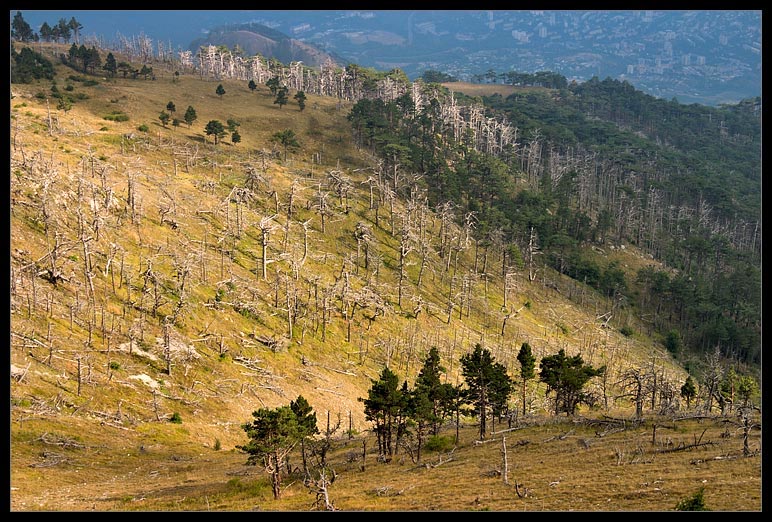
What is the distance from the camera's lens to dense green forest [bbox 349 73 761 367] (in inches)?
4791

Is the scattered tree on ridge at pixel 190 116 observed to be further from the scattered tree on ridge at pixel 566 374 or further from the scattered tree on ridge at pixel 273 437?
the scattered tree on ridge at pixel 273 437

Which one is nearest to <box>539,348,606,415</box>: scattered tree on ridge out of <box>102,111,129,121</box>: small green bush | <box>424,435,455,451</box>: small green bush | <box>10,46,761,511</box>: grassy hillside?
<box>10,46,761,511</box>: grassy hillside

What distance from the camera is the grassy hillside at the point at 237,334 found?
121ft

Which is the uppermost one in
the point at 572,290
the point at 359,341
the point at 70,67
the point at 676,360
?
the point at 70,67

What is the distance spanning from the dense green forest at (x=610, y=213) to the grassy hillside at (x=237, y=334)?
31.9 ft

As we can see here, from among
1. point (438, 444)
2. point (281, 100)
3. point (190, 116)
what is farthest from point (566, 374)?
point (281, 100)

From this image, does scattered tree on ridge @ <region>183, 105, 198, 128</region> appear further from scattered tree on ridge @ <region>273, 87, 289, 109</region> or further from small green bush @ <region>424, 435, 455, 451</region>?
small green bush @ <region>424, 435, 455, 451</region>

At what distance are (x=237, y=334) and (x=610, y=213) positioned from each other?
115251 mm

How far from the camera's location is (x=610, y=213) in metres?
153

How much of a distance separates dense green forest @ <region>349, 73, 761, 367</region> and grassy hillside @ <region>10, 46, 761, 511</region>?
31.9 ft

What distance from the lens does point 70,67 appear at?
156m

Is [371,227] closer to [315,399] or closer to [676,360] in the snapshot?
[315,399]

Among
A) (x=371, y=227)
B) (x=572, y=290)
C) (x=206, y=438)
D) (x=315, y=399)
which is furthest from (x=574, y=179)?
(x=206, y=438)

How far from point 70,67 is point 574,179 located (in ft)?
456
